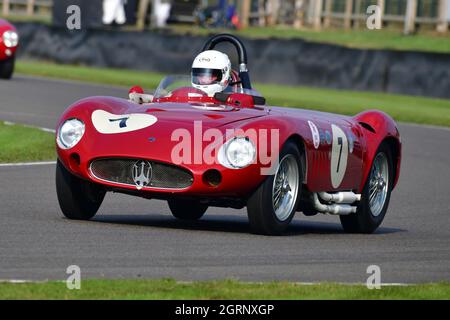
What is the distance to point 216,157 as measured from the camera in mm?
9633

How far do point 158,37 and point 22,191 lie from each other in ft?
68.4

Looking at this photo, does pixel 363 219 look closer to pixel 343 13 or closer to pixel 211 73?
pixel 211 73

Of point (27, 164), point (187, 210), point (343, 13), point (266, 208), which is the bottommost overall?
point (343, 13)

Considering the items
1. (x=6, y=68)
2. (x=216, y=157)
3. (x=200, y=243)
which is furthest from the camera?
(x=6, y=68)

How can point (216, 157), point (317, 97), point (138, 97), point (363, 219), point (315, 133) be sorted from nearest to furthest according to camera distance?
point (216, 157) < point (315, 133) < point (138, 97) < point (363, 219) < point (317, 97)

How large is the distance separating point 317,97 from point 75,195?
65.2 feet

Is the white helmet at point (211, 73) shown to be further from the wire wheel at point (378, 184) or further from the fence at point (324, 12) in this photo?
the fence at point (324, 12)

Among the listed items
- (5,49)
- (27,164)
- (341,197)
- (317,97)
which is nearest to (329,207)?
(341,197)

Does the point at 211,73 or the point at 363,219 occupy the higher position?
the point at 211,73

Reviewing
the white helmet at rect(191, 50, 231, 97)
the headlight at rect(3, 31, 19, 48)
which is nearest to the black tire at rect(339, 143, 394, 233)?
the white helmet at rect(191, 50, 231, 97)

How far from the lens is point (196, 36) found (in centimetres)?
3247

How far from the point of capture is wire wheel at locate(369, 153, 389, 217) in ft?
37.7
